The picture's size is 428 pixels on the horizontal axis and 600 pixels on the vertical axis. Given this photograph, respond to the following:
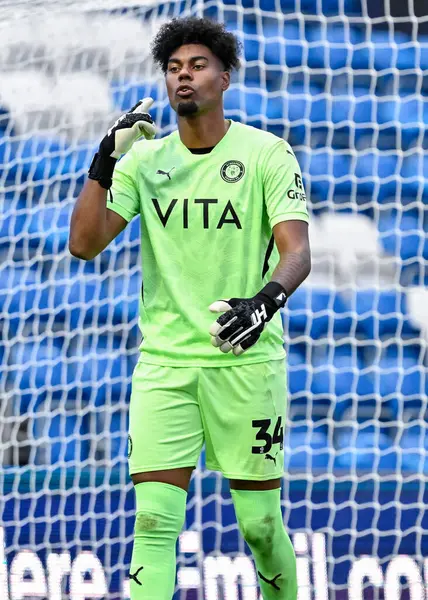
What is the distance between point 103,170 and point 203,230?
324 mm

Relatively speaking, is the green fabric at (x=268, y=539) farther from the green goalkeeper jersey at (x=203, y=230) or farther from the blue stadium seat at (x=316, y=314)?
the blue stadium seat at (x=316, y=314)

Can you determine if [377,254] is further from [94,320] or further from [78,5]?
[78,5]

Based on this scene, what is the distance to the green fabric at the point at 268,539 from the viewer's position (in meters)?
3.29

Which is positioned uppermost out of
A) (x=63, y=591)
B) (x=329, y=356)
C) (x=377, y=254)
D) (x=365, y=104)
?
(x=365, y=104)

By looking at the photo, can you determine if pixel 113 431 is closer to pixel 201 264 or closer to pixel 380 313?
pixel 380 313

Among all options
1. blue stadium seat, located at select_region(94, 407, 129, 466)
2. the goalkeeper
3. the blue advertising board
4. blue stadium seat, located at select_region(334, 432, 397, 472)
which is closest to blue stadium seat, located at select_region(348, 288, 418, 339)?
blue stadium seat, located at select_region(334, 432, 397, 472)

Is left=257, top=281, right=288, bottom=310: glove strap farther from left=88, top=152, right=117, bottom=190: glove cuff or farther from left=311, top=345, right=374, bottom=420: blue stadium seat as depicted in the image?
left=311, top=345, right=374, bottom=420: blue stadium seat

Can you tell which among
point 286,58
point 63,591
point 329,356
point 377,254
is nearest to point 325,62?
point 286,58

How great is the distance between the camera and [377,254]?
5.81 metres

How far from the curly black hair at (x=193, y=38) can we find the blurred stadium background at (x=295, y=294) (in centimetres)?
181

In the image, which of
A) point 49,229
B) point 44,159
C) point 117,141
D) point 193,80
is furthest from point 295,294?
point 117,141

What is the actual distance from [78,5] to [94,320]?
1548mm

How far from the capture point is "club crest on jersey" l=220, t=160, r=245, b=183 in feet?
10.8

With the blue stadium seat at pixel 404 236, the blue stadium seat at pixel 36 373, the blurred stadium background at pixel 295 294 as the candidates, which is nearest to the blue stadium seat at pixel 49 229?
the blurred stadium background at pixel 295 294
